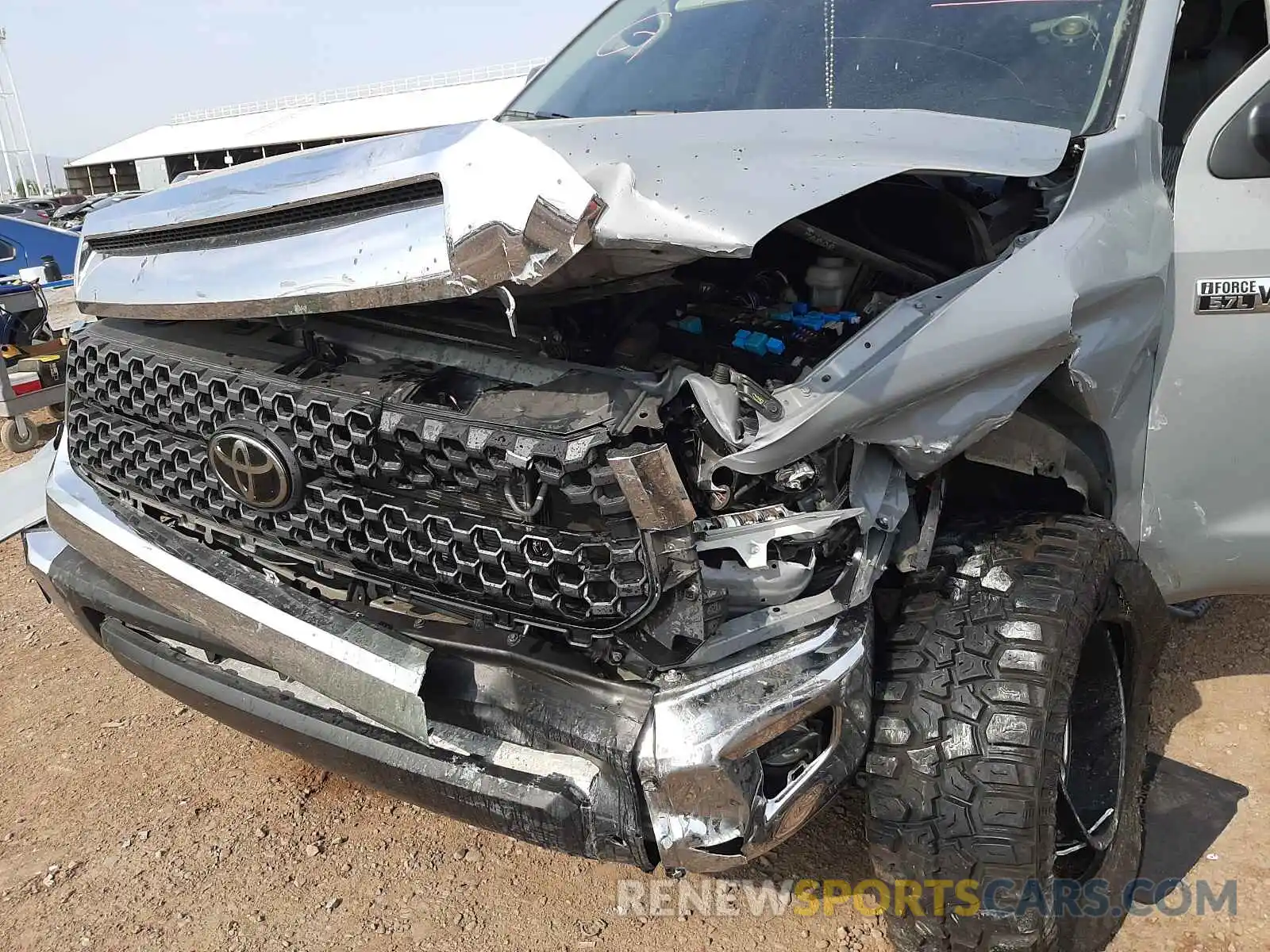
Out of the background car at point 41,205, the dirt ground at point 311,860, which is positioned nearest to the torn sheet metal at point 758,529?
the dirt ground at point 311,860

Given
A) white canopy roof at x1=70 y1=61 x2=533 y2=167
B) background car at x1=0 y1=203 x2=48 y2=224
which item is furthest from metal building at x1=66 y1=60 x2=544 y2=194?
background car at x1=0 y1=203 x2=48 y2=224

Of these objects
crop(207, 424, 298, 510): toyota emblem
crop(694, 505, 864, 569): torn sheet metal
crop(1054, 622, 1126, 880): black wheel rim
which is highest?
crop(207, 424, 298, 510): toyota emblem

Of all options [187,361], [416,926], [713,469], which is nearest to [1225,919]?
[713,469]

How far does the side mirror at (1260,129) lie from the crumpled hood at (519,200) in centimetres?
57

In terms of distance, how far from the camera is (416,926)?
228cm

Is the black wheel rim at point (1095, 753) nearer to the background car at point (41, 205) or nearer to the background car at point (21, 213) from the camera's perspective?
the background car at point (21, 213)

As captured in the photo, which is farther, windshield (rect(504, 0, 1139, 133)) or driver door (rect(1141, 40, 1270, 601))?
windshield (rect(504, 0, 1139, 133))

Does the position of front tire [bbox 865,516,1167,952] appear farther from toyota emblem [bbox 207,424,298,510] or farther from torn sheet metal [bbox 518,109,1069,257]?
toyota emblem [bbox 207,424,298,510]

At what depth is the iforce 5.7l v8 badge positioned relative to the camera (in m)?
2.26

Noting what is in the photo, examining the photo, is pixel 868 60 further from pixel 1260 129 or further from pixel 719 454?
pixel 719 454

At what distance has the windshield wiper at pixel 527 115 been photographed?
124 inches

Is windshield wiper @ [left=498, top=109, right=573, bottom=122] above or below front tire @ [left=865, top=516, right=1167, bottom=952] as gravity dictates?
above

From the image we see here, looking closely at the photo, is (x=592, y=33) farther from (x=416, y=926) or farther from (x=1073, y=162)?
(x=416, y=926)

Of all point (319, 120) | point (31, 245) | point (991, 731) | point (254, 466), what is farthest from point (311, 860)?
point (319, 120)
